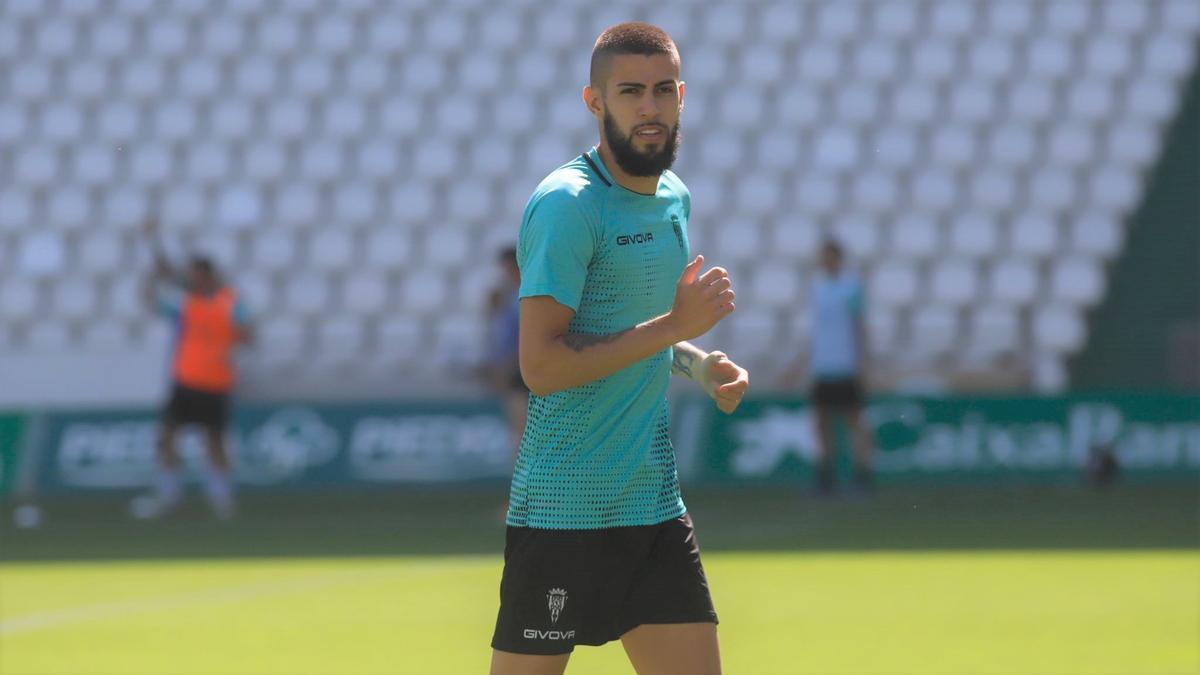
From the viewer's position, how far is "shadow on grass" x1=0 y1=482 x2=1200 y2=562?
487 inches

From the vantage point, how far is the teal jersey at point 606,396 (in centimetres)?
424

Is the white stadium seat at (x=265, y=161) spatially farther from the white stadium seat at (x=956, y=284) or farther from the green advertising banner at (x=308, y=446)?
the white stadium seat at (x=956, y=284)

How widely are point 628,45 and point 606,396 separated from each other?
83cm

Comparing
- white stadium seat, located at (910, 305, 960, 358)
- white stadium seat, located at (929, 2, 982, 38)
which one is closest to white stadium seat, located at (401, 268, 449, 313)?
white stadium seat, located at (910, 305, 960, 358)

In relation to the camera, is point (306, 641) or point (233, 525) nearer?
point (306, 641)

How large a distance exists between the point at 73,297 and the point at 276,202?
256cm

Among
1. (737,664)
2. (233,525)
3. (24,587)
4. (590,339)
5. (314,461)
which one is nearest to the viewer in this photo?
(590,339)

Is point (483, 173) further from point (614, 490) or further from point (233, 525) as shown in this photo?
point (614, 490)

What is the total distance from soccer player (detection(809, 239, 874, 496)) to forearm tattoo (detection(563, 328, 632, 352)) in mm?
11711

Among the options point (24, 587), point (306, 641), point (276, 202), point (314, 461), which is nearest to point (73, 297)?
point (276, 202)

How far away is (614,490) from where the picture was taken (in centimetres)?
434

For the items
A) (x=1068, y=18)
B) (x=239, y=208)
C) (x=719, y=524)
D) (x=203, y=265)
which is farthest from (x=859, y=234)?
(x=203, y=265)

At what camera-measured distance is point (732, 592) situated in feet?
32.1

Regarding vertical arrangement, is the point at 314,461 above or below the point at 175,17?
below
